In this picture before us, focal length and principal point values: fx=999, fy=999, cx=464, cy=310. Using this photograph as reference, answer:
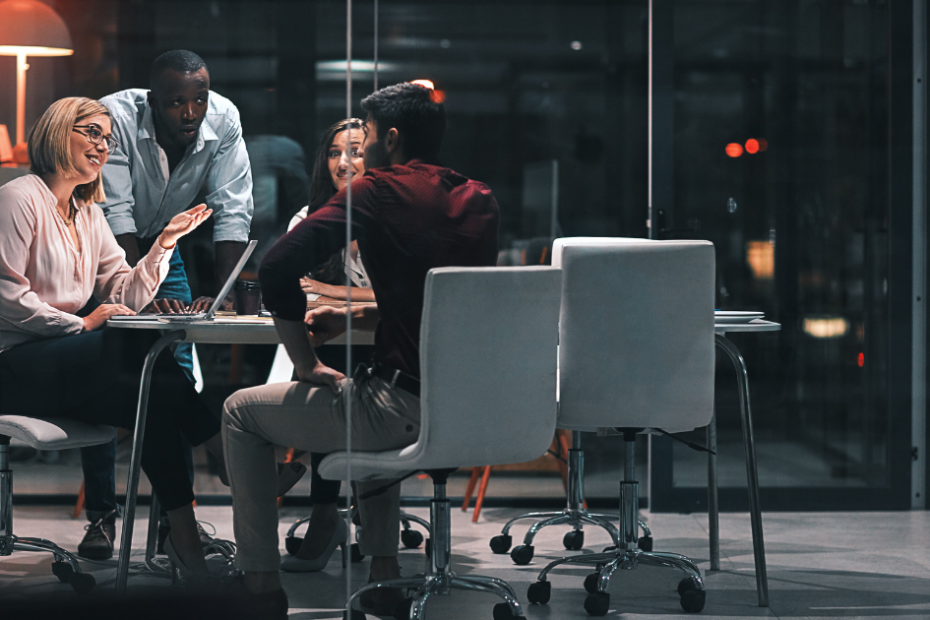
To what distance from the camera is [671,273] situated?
8.50 ft

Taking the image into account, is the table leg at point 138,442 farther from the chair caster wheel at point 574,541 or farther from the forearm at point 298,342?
the chair caster wheel at point 574,541

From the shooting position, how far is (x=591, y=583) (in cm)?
276

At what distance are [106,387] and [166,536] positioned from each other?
1.43 feet

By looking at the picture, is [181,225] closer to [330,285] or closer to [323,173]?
[323,173]

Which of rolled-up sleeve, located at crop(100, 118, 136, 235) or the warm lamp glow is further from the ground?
the warm lamp glow

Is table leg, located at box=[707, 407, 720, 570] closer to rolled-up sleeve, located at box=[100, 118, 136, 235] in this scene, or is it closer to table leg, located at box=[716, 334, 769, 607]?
table leg, located at box=[716, 334, 769, 607]

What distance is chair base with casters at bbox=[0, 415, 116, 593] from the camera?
2.65 meters

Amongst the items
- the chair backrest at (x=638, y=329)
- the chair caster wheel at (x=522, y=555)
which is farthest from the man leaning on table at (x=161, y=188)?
the chair caster wheel at (x=522, y=555)

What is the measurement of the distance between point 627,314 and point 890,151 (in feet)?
6.64

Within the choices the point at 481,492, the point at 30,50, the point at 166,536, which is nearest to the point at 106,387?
the point at 166,536

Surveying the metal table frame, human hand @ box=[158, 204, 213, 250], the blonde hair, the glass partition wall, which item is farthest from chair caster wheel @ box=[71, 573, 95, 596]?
the metal table frame

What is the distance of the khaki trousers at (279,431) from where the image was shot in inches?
90.0

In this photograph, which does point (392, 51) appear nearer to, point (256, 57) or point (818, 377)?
point (256, 57)

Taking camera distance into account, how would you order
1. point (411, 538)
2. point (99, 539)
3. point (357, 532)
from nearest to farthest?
1. point (357, 532)
2. point (99, 539)
3. point (411, 538)
